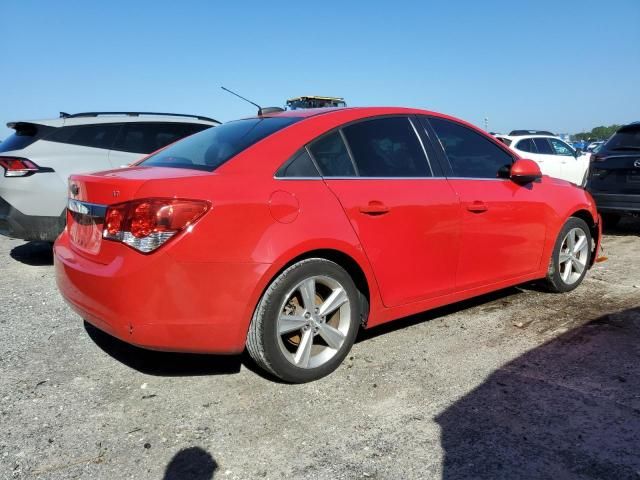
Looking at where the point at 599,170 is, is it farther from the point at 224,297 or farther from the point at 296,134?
the point at 224,297

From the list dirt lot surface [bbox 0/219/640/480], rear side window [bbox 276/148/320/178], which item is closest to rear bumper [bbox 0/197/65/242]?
dirt lot surface [bbox 0/219/640/480]

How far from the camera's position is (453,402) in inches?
111

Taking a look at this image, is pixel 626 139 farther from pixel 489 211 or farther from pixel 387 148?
pixel 387 148

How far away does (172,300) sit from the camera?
256cm

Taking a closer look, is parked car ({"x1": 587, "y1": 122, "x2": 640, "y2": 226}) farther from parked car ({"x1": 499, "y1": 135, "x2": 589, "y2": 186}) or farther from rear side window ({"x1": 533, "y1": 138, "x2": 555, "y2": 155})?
rear side window ({"x1": 533, "y1": 138, "x2": 555, "y2": 155})

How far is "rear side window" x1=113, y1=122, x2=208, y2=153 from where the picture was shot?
21.0 ft

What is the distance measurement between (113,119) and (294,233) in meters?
4.53

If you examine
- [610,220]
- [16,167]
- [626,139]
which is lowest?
[610,220]

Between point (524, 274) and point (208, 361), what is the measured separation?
2.58m

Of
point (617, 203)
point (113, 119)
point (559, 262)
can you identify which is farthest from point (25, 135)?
point (617, 203)

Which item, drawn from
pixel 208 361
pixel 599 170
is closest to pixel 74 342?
pixel 208 361

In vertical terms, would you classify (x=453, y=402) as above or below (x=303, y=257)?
below

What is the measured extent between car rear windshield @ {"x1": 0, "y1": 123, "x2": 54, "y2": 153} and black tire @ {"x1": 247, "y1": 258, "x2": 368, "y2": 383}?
13.9ft

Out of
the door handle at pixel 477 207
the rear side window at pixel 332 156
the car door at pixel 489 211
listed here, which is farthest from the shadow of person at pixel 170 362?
the door handle at pixel 477 207
